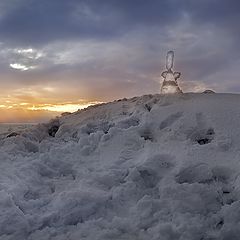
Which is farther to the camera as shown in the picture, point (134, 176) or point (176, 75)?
point (176, 75)

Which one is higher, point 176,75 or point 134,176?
point 176,75

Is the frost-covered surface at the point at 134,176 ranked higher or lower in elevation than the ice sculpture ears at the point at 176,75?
lower

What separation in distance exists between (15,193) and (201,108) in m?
3.63

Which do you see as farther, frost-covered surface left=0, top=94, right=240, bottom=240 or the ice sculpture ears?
the ice sculpture ears

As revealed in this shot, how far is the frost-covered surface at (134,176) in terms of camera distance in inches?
199

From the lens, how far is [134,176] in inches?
239

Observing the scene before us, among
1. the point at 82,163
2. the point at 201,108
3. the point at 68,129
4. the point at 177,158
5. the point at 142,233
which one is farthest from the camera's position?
the point at 68,129

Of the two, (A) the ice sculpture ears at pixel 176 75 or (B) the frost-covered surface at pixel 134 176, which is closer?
(B) the frost-covered surface at pixel 134 176

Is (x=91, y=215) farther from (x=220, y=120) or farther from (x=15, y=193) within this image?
(x=220, y=120)

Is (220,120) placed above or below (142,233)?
above

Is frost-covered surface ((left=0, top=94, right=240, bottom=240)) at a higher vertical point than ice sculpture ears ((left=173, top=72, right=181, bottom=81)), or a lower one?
lower

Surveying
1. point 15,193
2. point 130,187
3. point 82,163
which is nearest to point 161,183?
point 130,187

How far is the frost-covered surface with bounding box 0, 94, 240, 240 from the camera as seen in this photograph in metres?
5.07

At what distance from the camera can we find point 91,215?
544 cm
